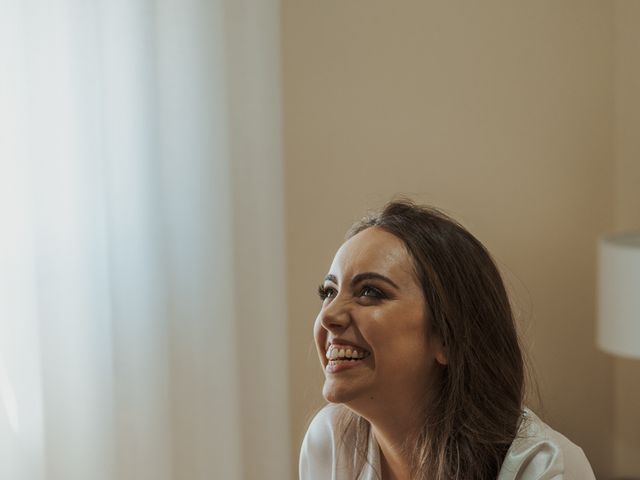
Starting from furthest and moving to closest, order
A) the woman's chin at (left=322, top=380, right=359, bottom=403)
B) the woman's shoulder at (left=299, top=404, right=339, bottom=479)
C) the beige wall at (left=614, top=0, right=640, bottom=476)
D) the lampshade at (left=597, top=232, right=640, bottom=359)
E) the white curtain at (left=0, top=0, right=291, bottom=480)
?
the beige wall at (left=614, top=0, right=640, bottom=476)
the lampshade at (left=597, top=232, right=640, bottom=359)
the white curtain at (left=0, top=0, right=291, bottom=480)
the woman's shoulder at (left=299, top=404, right=339, bottom=479)
the woman's chin at (left=322, top=380, right=359, bottom=403)

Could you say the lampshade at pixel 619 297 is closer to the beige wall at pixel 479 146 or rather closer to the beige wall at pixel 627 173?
the beige wall at pixel 479 146

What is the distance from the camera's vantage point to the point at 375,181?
2.33 meters

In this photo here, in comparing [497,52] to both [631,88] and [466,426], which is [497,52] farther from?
[466,426]

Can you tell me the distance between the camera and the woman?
1.35 metres

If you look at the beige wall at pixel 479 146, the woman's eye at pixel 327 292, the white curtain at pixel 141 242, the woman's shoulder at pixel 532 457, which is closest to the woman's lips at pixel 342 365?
the woman's eye at pixel 327 292

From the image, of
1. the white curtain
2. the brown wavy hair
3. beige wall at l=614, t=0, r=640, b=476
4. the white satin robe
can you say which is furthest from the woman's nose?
beige wall at l=614, t=0, r=640, b=476

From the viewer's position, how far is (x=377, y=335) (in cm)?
134

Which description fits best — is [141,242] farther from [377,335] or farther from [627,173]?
[627,173]

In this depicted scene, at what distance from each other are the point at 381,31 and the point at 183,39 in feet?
1.66

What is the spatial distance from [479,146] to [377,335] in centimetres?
118

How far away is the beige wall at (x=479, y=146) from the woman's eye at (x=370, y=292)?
35.5 inches

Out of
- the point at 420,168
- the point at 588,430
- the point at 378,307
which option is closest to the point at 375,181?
the point at 420,168

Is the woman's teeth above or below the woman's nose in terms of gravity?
below

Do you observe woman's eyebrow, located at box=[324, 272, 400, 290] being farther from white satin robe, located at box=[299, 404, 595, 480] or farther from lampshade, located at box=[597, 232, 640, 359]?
lampshade, located at box=[597, 232, 640, 359]
